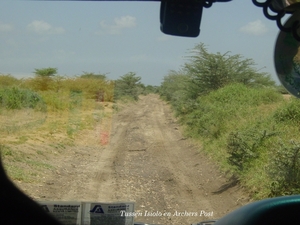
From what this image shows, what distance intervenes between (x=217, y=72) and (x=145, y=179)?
10.3 metres

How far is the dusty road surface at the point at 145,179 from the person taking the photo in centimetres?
670

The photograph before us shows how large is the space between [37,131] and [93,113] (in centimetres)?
270

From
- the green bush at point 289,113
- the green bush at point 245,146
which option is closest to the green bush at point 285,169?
the green bush at point 245,146

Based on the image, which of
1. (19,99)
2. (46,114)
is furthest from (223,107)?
(19,99)

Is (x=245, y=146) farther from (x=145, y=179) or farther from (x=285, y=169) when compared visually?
(x=145, y=179)

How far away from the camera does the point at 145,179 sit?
8.59 meters

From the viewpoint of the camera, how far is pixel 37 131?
11.3m

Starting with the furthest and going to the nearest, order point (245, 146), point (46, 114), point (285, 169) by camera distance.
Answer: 1. point (46, 114)
2. point (245, 146)
3. point (285, 169)

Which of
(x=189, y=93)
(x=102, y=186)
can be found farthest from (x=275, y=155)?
(x=189, y=93)

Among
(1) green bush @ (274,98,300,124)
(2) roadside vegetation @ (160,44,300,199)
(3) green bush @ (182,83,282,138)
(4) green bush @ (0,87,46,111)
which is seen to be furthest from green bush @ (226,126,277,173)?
(4) green bush @ (0,87,46,111)

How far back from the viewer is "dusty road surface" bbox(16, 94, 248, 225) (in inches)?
264

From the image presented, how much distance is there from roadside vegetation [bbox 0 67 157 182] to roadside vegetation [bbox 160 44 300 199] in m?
2.93

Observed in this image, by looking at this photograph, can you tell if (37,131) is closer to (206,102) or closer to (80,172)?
(80,172)

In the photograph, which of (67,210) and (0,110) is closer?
(67,210)
